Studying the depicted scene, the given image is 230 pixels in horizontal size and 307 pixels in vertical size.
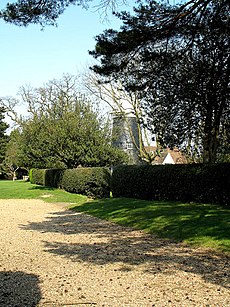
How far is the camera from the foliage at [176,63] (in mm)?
9008

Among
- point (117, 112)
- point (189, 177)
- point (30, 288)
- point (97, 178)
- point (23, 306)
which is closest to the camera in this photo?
point (23, 306)

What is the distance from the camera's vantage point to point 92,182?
64.6 ft

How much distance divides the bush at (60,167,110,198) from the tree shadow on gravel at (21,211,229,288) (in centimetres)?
965

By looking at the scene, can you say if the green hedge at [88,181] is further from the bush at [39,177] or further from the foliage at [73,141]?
the bush at [39,177]

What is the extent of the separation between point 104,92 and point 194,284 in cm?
2351

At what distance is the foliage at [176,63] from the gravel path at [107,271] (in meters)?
3.95

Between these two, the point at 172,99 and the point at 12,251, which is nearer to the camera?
the point at 12,251

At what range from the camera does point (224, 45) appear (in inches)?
357

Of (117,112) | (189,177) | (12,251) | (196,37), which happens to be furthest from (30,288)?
(117,112)

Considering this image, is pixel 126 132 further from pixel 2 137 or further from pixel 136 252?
pixel 2 137

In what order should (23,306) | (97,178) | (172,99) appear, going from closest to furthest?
1. (23,306)
2. (172,99)
3. (97,178)

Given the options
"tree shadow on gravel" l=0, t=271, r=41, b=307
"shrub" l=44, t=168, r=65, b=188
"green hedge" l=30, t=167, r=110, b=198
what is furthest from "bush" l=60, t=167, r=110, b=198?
"tree shadow on gravel" l=0, t=271, r=41, b=307

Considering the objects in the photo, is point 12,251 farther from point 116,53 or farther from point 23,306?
point 116,53

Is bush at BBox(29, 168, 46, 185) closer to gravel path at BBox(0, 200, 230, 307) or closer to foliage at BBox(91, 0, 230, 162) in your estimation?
foliage at BBox(91, 0, 230, 162)
